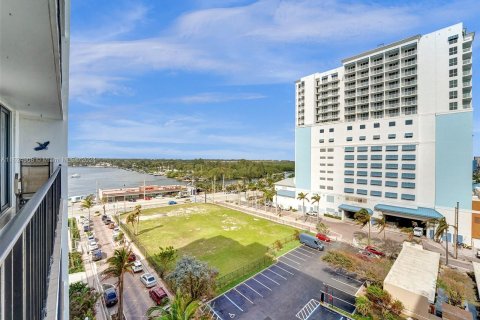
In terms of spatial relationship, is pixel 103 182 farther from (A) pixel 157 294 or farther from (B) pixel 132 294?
(A) pixel 157 294

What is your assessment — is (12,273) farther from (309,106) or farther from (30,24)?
(309,106)

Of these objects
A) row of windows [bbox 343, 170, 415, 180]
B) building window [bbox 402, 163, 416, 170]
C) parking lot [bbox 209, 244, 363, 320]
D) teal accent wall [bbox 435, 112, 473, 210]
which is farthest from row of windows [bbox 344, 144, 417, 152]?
parking lot [bbox 209, 244, 363, 320]

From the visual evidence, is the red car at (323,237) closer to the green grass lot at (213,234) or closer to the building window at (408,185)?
the green grass lot at (213,234)

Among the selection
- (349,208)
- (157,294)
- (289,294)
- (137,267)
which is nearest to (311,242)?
(289,294)

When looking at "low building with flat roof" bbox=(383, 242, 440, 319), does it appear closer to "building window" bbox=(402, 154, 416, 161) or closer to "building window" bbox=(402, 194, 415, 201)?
"building window" bbox=(402, 194, 415, 201)

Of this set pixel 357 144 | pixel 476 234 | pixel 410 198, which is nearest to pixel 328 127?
pixel 357 144

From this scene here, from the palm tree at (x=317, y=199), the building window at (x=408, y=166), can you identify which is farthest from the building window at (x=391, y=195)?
the palm tree at (x=317, y=199)

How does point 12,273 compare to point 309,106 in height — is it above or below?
below
